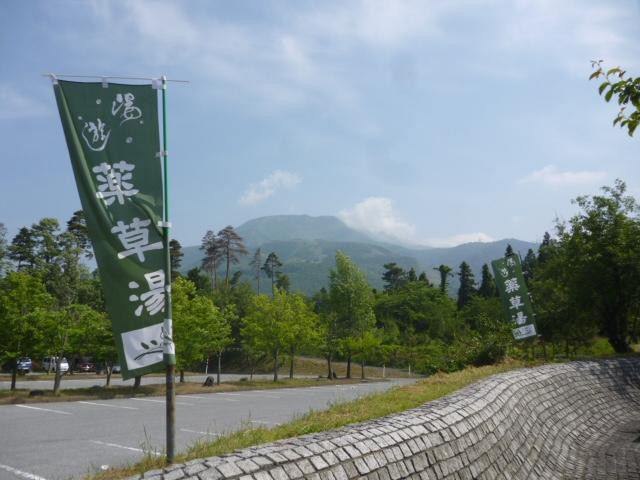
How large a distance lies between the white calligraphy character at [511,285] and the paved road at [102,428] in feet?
21.2

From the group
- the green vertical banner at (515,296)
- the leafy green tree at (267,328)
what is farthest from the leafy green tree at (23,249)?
the green vertical banner at (515,296)

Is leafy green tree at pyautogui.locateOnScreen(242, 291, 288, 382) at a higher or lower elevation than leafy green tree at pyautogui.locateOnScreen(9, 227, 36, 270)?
lower

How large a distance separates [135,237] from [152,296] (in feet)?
2.06

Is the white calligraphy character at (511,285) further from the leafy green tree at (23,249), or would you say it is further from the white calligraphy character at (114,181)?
the leafy green tree at (23,249)

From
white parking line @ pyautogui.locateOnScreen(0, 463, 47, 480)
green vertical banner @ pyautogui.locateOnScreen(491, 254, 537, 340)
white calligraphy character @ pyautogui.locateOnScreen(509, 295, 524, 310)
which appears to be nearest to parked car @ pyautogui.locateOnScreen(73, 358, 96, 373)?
green vertical banner @ pyautogui.locateOnScreen(491, 254, 537, 340)

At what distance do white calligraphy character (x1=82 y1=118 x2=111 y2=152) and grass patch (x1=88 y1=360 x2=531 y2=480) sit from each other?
3.18m

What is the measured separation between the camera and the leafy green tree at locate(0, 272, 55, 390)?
22.1 m

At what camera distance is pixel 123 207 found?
5527 millimetres

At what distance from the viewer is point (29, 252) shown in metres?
53.5

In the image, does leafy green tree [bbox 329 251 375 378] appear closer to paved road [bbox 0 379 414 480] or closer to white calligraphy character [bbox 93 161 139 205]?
paved road [bbox 0 379 414 480]

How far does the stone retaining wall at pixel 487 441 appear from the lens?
4.52 metres

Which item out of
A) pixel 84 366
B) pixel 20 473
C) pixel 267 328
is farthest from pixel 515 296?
pixel 84 366

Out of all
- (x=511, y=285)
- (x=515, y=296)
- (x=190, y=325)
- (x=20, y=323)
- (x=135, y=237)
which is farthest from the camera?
(x=190, y=325)

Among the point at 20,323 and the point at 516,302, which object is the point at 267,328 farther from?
the point at 516,302
